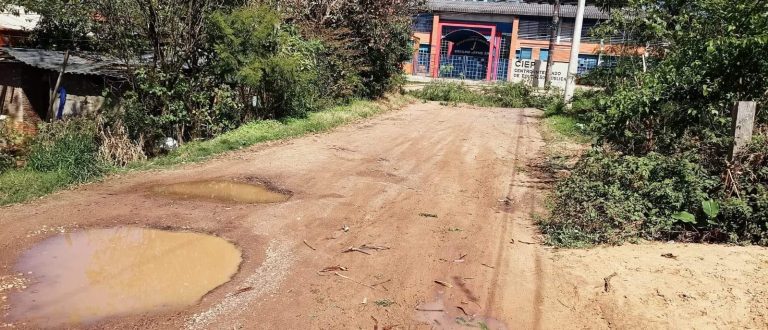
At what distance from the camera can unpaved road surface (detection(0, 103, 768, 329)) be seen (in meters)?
4.60

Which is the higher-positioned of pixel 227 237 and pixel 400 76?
pixel 400 76

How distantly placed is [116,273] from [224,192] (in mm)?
2967

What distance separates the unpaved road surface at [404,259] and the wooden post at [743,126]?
1.43m

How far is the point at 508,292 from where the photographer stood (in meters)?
5.15

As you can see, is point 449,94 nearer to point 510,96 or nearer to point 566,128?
point 510,96

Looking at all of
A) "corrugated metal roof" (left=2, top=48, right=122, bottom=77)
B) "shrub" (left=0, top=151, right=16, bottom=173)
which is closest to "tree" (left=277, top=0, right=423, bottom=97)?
"corrugated metal roof" (left=2, top=48, right=122, bottom=77)

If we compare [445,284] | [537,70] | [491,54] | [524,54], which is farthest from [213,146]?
[524,54]

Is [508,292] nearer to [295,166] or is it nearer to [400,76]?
[295,166]

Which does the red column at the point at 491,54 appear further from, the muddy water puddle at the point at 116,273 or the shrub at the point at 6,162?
the muddy water puddle at the point at 116,273

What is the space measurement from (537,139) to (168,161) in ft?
30.0

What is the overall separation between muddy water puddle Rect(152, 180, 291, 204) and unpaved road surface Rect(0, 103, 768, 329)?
0.23 metres

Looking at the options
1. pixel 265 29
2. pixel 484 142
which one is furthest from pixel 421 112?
pixel 265 29

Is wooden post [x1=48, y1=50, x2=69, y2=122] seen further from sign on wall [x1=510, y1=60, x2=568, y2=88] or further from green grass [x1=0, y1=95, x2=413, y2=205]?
sign on wall [x1=510, y1=60, x2=568, y2=88]

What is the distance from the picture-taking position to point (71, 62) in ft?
47.5
